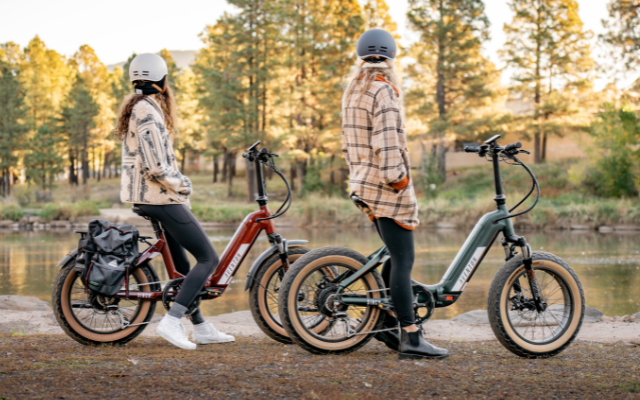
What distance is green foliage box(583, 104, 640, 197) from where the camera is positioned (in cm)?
2391

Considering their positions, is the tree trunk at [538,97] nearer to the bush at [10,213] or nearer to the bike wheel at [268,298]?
the bush at [10,213]

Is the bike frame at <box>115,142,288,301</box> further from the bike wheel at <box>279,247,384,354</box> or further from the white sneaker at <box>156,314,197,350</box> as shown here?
the bike wheel at <box>279,247,384,354</box>

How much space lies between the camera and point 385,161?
128 inches

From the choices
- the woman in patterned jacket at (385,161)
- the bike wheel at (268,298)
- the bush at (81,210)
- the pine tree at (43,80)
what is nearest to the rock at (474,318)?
the bike wheel at (268,298)

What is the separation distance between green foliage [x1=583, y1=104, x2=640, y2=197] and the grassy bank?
93 centimetres

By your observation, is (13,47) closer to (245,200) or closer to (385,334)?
(245,200)

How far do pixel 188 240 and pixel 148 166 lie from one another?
1.69 ft

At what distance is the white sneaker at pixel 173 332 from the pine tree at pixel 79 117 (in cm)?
3970

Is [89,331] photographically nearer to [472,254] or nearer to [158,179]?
[158,179]

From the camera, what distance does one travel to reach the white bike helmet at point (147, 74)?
3764 millimetres

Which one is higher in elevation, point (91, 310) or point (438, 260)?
point (91, 310)

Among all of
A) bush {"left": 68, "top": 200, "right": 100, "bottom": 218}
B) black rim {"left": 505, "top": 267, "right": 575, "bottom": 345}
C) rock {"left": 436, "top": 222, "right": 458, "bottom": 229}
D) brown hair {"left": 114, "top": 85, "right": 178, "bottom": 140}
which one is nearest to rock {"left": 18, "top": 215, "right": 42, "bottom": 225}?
bush {"left": 68, "top": 200, "right": 100, "bottom": 218}

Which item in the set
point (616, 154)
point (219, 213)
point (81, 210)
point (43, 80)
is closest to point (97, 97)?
point (43, 80)

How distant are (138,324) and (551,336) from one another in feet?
8.60
